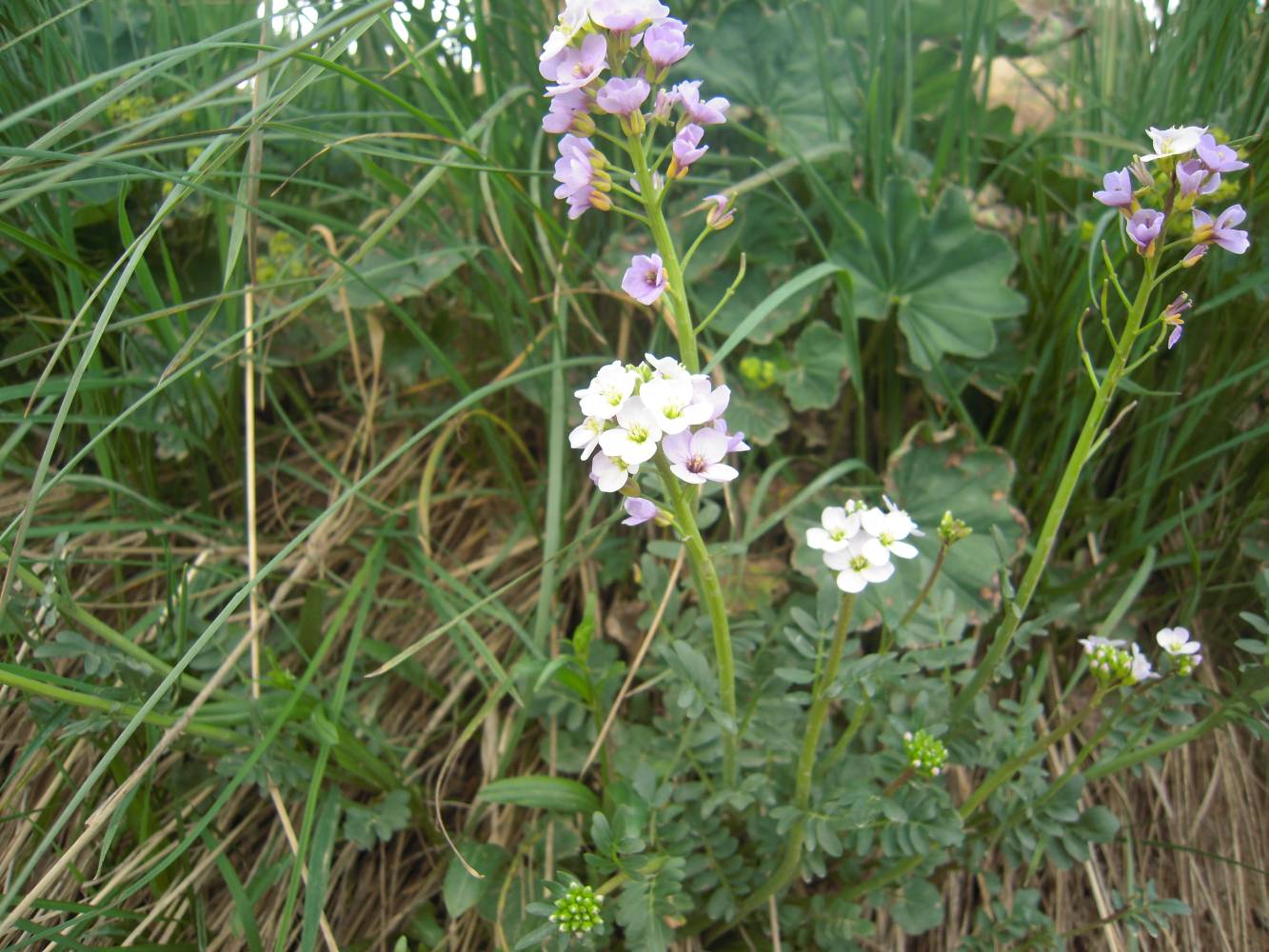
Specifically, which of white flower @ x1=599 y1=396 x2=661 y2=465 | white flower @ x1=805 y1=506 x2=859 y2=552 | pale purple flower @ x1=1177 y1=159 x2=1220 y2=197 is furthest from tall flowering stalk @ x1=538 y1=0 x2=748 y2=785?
pale purple flower @ x1=1177 y1=159 x2=1220 y2=197

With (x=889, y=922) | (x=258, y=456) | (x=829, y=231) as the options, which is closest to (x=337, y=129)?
(x=258, y=456)

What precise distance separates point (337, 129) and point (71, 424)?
92cm

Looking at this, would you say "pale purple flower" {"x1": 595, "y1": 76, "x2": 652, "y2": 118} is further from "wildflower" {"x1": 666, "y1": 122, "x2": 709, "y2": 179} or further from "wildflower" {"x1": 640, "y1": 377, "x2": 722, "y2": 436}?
"wildflower" {"x1": 640, "y1": 377, "x2": 722, "y2": 436}

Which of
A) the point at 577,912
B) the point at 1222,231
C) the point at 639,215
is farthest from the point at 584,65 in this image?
the point at 577,912

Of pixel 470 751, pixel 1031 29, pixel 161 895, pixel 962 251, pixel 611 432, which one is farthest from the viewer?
pixel 1031 29

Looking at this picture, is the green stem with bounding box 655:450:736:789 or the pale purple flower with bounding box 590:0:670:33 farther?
the green stem with bounding box 655:450:736:789

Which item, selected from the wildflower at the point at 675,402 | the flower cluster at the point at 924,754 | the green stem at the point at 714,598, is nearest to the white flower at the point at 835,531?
the green stem at the point at 714,598

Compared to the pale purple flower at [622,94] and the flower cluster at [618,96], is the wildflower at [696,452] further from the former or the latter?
the pale purple flower at [622,94]

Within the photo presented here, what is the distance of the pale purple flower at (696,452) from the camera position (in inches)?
45.0

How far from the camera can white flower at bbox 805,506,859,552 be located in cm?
126

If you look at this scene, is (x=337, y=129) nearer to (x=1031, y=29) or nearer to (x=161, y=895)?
(x=161, y=895)

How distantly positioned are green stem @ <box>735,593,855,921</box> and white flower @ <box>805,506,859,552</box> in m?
0.08

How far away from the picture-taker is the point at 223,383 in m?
2.19

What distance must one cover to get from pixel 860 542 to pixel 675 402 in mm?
334
